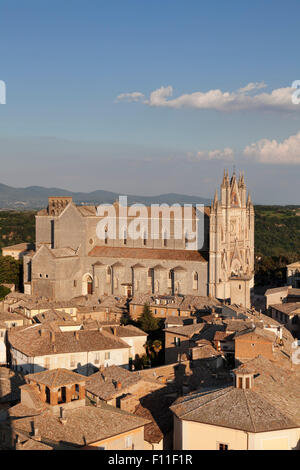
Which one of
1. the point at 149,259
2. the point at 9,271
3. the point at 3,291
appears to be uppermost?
the point at 149,259

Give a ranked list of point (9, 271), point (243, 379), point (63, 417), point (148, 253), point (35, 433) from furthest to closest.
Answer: point (9, 271)
point (148, 253)
point (243, 379)
point (63, 417)
point (35, 433)

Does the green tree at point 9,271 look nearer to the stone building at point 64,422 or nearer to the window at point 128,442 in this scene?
the stone building at point 64,422

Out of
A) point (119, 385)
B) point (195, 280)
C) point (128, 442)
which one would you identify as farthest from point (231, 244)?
point (128, 442)

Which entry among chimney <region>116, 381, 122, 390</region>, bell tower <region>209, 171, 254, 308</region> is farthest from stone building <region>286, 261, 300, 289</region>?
chimney <region>116, 381, 122, 390</region>

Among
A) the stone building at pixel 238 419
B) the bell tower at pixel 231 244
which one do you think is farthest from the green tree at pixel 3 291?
the stone building at pixel 238 419

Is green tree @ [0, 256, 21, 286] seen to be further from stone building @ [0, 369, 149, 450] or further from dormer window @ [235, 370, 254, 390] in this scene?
dormer window @ [235, 370, 254, 390]

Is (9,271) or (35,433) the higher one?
(9,271)

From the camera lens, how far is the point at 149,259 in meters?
49.9

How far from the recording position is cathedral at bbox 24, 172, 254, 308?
1874 inches

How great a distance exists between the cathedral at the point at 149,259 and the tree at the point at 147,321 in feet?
24.9

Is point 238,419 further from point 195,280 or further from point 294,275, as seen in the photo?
point 294,275

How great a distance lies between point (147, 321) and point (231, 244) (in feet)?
45.5
